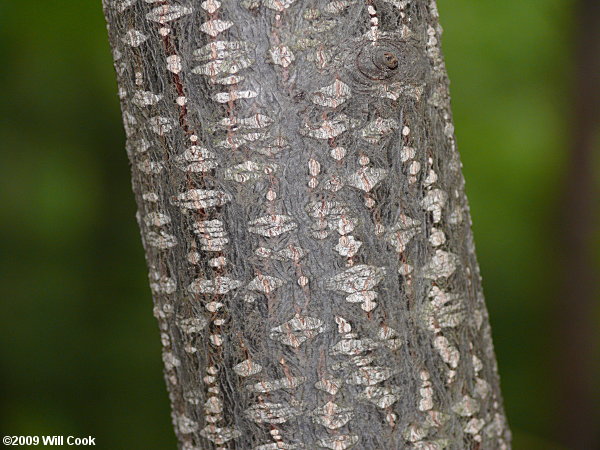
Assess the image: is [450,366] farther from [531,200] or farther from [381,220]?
[531,200]

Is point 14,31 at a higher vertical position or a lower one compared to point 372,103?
higher

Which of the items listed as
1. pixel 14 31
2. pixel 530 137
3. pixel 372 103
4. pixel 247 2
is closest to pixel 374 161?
pixel 372 103

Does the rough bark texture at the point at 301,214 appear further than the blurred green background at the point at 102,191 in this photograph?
No

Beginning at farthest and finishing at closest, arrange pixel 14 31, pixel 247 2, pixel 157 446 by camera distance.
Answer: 1. pixel 157 446
2. pixel 14 31
3. pixel 247 2

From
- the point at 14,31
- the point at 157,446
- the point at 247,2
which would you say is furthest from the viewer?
the point at 157,446
